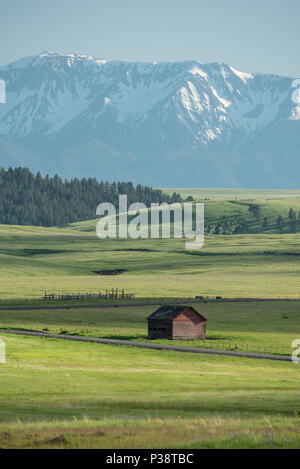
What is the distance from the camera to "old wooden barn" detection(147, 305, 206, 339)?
94.4 metres

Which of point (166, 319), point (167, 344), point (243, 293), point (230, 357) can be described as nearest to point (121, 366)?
point (230, 357)

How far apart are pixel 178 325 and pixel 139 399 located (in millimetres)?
48307

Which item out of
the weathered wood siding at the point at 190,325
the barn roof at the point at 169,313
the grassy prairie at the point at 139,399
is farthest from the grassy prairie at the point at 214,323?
the grassy prairie at the point at 139,399

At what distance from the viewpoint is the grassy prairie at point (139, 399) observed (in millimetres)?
30266

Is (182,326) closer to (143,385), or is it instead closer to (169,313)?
(169,313)

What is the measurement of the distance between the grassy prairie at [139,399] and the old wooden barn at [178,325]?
1316cm

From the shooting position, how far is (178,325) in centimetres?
9506

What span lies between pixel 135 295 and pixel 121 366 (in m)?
81.4

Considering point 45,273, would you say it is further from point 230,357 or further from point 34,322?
point 230,357

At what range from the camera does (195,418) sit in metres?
37.4

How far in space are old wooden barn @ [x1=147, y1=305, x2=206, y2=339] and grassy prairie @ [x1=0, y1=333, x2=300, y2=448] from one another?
1316cm

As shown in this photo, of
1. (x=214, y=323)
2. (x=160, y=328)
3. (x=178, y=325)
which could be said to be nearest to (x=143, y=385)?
(x=160, y=328)

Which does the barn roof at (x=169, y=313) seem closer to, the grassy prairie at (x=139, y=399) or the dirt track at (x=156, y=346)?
the dirt track at (x=156, y=346)

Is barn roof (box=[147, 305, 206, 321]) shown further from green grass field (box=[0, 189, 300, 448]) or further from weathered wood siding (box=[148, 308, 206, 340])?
green grass field (box=[0, 189, 300, 448])
